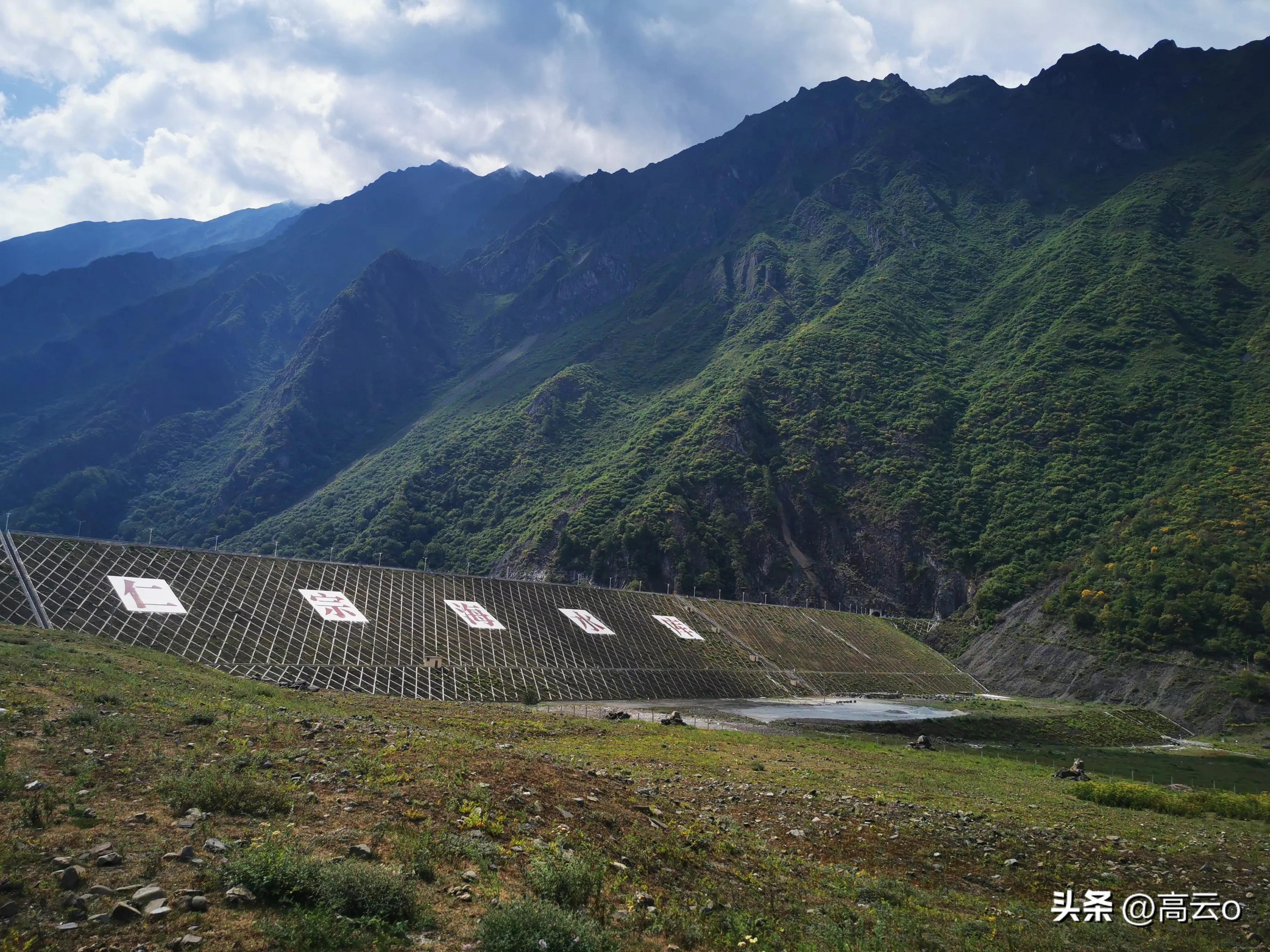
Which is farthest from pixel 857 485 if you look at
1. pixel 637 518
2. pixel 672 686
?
pixel 672 686

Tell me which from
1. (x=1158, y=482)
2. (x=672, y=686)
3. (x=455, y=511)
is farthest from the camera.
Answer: (x=455, y=511)

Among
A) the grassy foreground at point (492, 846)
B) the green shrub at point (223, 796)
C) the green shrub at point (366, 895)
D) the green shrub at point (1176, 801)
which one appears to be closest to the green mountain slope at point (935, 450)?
the green shrub at point (1176, 801)

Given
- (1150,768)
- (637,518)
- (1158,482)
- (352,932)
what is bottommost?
(1150,768)

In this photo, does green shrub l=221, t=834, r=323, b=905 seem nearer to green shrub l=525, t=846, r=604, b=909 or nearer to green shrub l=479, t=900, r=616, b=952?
green shrub l=479, t=900, r=616, b=952

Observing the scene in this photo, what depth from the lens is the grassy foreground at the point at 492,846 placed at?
7.87 metres

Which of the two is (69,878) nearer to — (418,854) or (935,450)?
(418,854)

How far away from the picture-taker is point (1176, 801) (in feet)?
81.1

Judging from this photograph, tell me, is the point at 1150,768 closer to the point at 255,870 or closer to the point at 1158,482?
the point at 255,870

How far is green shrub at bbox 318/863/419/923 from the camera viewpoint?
7.88 meters

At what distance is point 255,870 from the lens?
26.6 ft

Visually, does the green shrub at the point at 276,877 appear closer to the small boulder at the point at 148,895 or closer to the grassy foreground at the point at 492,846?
the grassy foreground at the point at 492,846

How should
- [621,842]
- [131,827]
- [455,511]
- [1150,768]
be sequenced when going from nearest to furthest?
[131,827] < [621,842] < [1150,768] < [455,511]

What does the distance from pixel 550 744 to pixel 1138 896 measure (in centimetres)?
1580

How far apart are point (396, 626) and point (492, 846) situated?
36.5 metres
